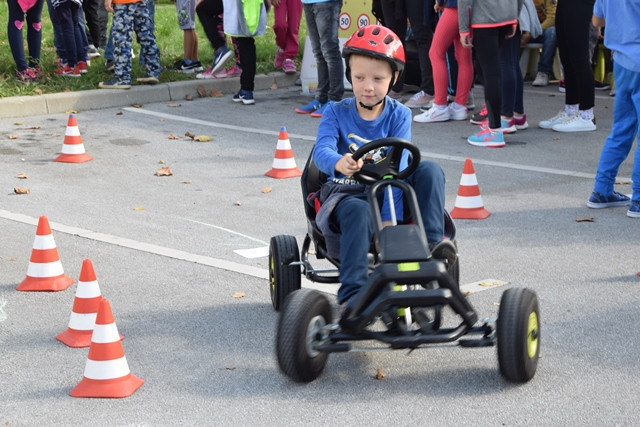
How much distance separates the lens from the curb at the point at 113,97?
11.3 metres

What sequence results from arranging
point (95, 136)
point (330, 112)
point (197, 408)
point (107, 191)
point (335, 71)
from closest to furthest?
point (197, 408) < point (330, 112) < point (107, 191) < point (95, 136) < point (335, 71)

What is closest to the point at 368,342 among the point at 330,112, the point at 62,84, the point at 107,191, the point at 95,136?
the point at 330,112

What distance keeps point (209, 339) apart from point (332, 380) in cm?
79

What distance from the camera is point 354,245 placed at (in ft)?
14.7

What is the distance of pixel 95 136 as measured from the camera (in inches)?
401

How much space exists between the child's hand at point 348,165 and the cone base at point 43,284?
1910 mm

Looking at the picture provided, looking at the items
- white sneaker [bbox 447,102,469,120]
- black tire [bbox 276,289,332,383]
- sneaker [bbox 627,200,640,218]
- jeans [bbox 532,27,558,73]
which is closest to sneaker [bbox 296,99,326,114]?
white sneaker [bbox 447,102,469,120]

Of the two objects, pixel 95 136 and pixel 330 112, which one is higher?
pixel 330 112

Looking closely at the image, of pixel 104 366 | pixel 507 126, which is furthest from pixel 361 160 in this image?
pixel 507 126

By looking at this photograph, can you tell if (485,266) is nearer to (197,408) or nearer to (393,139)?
(393,139)

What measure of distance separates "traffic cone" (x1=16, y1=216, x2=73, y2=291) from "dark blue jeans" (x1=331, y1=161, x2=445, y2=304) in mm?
1774

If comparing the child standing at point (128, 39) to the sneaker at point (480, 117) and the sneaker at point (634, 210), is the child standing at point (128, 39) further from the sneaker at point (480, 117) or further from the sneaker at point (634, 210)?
the sneaker at point (634, 210)

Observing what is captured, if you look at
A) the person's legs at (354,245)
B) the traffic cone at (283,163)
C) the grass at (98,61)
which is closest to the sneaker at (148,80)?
the grass at (98,61)

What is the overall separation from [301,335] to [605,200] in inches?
154
